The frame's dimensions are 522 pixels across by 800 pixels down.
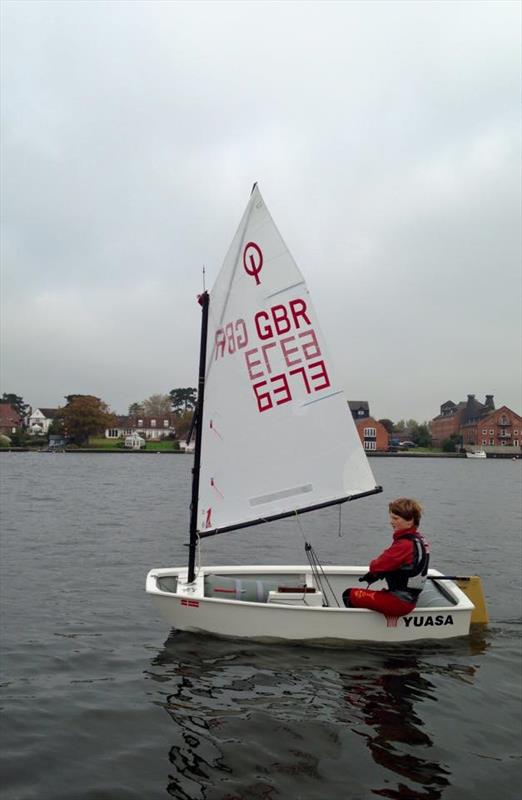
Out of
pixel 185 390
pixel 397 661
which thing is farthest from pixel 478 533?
pixel 185 390

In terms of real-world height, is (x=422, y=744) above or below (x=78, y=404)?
below

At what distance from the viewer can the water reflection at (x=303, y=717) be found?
5.57 m

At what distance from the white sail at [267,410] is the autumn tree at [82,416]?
110 meters

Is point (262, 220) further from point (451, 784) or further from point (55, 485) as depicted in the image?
point (55, 485)

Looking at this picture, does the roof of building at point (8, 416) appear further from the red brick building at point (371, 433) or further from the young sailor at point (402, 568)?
the young sailor at point (402, 568)

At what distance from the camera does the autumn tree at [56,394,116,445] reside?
115 metres

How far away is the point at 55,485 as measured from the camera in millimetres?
41062

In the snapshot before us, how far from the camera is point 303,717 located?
683 cm

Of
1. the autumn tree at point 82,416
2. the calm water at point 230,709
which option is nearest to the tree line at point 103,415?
the autumn tree at point 82,416

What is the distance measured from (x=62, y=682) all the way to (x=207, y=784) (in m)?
2.90

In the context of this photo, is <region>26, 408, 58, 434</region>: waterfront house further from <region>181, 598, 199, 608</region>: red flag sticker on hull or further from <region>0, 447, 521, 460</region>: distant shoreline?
<region>181, 598, 199, 608</region>: red flag sticker on hull

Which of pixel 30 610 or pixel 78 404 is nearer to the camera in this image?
pixel 30 610

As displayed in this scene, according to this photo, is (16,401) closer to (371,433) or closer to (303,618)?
(371,433)

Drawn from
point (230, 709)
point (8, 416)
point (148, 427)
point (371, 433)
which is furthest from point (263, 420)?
point (148, 427)
